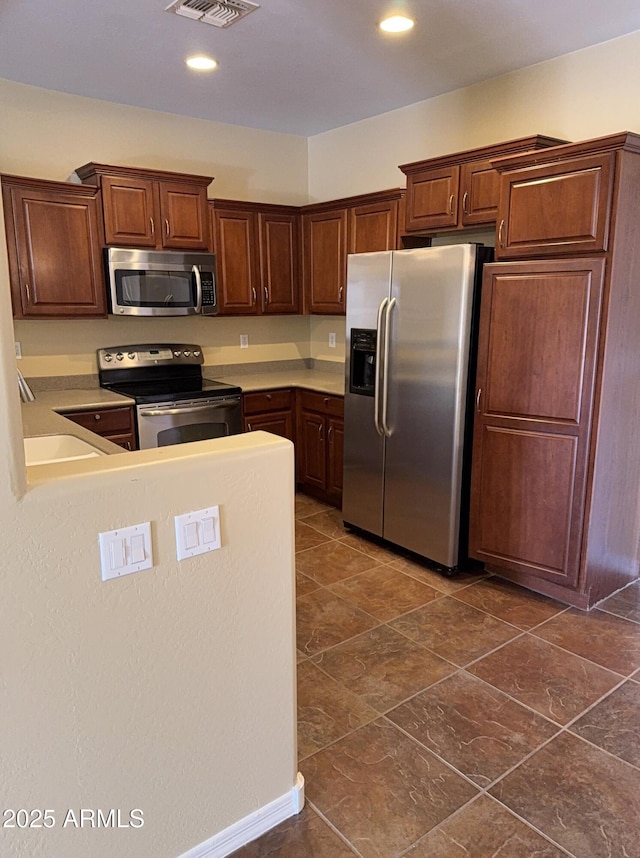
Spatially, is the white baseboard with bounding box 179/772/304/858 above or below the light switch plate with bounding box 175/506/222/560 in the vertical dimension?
below

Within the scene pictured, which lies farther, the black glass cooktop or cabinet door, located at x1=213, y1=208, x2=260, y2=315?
cabinet door, located at x1=213, y1=208, x2=260, y2=315

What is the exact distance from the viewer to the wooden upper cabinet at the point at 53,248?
3.49 metres

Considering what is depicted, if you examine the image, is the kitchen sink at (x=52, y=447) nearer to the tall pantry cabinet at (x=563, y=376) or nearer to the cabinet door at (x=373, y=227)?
the tall pantry cabinet at (x=563, y=376)

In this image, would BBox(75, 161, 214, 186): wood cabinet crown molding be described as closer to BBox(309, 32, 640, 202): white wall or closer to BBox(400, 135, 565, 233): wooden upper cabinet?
BBox(309, 32, 640, 202): white wall

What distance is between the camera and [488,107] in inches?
144

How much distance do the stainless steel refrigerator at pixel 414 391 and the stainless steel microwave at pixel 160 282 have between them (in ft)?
3.71

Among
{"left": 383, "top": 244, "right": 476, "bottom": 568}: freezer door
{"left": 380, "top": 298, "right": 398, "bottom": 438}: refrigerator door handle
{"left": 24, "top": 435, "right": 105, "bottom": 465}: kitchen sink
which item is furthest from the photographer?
{"left": 380, "top": 298, "right": 398, "bottom": 438}: refrigerator door handle

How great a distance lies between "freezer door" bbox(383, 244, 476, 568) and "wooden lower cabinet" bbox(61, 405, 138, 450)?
1609mm

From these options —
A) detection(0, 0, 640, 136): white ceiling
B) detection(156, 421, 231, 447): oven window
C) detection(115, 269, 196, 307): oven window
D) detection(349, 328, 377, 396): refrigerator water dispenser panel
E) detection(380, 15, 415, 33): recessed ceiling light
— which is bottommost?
detection(156, 421, 231, 447): oven window

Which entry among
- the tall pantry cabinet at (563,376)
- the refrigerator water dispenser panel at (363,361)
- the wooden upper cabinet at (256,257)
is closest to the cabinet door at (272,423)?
the wooden upper cabinet at (256,257)

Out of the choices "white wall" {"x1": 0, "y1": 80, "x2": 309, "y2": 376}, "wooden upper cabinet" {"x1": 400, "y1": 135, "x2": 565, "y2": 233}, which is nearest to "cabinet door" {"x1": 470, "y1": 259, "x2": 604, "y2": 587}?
"wooden upper cabinet" {"x1": 400, "y1": 135, "x2": 565, "y2": 233}

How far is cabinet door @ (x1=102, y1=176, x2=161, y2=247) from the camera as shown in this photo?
3732mm

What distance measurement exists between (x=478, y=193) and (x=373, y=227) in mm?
947

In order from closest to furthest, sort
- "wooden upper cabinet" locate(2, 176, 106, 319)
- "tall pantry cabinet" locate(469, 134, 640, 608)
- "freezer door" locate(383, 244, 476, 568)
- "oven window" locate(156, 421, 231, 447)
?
"tall pantry cabinet" locate(469, 134, 640, 608) < "freezer door" locate(383, 244, 476, 568) < "wooden upper cabinet" locate(2, 176, 106, 319) < "oven window" locate(156, 421, 231, 447)
